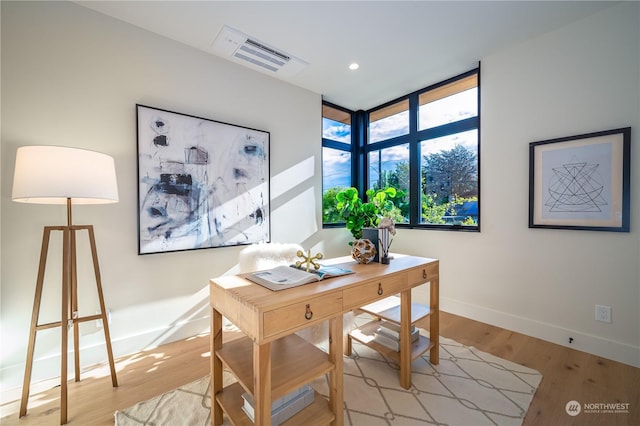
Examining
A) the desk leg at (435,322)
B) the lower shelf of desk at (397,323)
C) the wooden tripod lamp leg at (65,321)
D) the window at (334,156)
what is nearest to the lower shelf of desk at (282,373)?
the lower shelf of desk at (397,323)

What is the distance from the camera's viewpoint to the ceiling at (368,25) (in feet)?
6.43

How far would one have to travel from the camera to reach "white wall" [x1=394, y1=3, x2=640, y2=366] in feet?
6.52

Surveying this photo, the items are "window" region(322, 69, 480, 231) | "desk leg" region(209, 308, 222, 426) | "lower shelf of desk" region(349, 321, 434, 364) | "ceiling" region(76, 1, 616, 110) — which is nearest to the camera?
"desk leg" region(209, 308, 222, 426)

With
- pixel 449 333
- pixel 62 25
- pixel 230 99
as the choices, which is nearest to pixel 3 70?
pixel 62 25

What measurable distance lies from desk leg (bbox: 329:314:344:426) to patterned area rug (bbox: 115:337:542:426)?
0.77 feet

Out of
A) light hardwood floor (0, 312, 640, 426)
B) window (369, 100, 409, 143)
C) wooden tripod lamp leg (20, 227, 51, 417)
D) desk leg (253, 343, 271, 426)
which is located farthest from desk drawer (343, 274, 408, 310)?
window (369, 100, 409, 143)

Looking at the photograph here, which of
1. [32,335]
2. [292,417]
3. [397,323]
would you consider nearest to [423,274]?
[397,323]

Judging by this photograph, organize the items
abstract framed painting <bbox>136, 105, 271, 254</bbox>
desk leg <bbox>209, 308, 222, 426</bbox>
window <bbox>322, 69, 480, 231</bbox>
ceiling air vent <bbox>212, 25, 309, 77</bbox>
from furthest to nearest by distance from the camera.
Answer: window <bbox>322, 69, 480, 231</bbox>
ceiling air vent <bbox>212, 25, 309, 77</bbox>
abstract framed painting <bbox>136, 105, 271, 254</bbox>
desk leg <bbox>209, 308, 222, 426</bbox>

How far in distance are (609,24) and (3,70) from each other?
436cm

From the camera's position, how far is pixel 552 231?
91.3 inches

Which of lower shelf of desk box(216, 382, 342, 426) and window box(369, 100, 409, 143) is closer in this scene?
lower shelf of desk box(216, 382, 342, 426)

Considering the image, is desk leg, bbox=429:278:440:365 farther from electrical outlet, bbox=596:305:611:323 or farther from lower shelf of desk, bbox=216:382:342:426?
electrical outlet, bbox=596:305:611:323

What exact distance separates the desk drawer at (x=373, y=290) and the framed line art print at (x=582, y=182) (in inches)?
66.0

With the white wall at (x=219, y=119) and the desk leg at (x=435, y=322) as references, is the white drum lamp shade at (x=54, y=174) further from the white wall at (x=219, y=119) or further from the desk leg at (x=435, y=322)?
the desk leg at (x=435, y=322)
